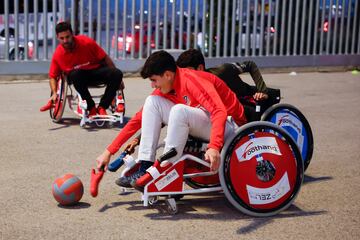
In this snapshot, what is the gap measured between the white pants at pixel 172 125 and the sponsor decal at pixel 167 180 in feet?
0.35

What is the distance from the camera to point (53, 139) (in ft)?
26.2

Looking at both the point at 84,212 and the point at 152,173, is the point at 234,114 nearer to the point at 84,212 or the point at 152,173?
the point at 152,173

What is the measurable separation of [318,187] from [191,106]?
1.51m

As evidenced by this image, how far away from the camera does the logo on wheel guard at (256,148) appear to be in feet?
16.3

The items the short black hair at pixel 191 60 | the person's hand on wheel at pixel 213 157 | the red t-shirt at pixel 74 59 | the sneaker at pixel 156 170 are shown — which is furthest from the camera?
the red t-shirt at pixel 74 59

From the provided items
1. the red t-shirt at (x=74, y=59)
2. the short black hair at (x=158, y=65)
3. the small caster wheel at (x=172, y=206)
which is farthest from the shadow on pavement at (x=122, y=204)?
the red t-shirt at (x=74, y=59)

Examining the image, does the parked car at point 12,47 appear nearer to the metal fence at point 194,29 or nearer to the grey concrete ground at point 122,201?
the metal fence at point 194,29

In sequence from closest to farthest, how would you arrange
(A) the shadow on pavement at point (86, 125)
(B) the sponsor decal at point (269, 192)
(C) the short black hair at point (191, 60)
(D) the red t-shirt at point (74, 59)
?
(B) the sponsor decal at point (269, 192), (C) the short black hair at point (191, 60), (A) the shadow on pavement at point (86, 125), (D) the red t-shirt at point (74, 59)

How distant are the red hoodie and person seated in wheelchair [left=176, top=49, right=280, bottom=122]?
0.45 meters

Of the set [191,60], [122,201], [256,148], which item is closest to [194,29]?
[191,60]

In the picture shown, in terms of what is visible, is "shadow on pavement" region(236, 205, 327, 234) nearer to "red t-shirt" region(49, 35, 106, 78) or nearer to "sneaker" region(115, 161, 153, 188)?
"sneaker" region(115, 161, 153, 188)

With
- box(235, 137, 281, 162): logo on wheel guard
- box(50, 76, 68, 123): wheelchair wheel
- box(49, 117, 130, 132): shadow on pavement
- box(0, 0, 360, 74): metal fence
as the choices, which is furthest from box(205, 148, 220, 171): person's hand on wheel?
box(0, 0, 360, 74): metal fence

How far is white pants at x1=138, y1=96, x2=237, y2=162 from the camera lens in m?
4.90

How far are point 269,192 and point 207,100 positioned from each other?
0.78 metres
